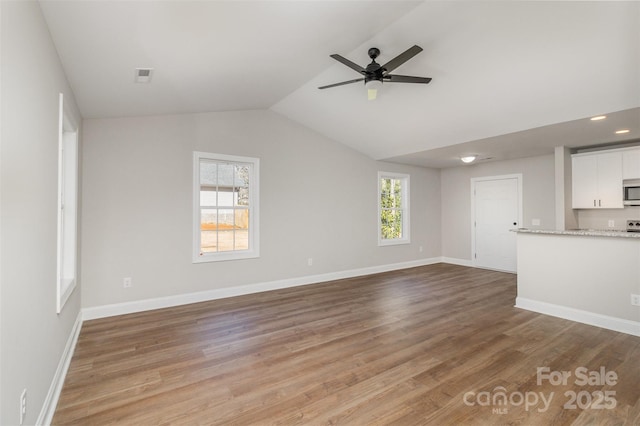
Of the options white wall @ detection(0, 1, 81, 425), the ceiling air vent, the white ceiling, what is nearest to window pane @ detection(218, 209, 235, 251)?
the white ceiling

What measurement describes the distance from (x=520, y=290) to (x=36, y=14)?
5408 millimetres

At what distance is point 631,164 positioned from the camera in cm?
437

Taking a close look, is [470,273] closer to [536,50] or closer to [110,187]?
[536,50]

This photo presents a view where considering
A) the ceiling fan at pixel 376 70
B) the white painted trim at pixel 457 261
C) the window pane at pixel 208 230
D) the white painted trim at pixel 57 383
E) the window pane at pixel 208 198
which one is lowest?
the white painted trim at pixel 57 383

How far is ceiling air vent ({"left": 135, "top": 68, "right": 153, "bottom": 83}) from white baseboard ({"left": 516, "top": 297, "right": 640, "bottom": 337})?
201 inches

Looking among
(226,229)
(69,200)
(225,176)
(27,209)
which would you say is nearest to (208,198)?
(225,176)

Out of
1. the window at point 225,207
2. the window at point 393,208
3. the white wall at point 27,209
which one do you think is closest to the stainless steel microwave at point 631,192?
the window at point 393,208

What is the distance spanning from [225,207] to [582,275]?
4.87 m

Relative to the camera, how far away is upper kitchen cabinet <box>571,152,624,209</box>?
178 inches

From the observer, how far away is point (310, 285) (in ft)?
17.3

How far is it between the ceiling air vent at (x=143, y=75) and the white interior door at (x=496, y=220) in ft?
21.6

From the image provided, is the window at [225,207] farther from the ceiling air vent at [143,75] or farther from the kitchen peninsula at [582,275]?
the kitchen peninsula at [582,275]

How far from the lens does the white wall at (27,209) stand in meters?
1.28

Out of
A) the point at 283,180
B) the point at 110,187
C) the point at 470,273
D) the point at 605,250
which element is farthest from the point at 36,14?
the point at 470,273
